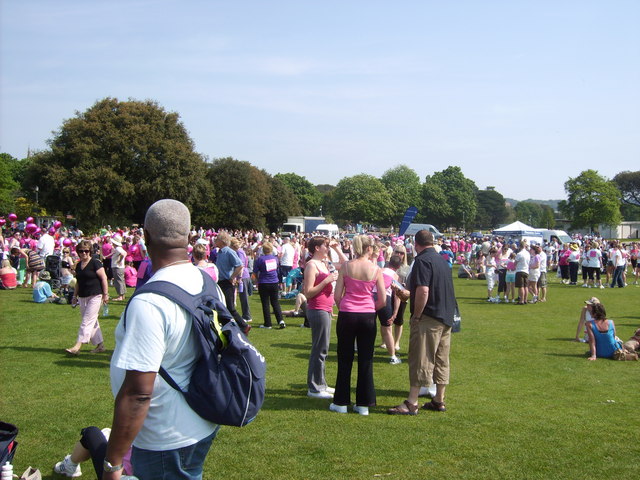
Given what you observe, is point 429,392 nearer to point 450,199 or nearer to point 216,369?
point 216,369

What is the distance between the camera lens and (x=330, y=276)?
23.4 ft

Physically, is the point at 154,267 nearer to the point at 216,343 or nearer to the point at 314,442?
the point at 216,343

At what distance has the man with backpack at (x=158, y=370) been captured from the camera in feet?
7.33

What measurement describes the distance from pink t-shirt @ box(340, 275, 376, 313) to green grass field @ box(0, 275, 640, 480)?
1228mm

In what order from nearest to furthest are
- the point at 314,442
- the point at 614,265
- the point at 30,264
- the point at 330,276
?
the point at 314,442 < the point at 330,276 < the point at 30,264 < the point at 614,265

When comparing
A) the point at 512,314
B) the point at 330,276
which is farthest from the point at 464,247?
the point at 330,276

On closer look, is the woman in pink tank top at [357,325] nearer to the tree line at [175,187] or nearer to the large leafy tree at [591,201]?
the tree line at [175,187]

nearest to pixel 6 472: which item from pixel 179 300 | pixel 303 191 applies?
pixel 179 300

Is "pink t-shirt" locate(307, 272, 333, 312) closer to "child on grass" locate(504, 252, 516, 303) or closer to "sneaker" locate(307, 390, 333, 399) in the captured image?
"sneaker" locate(307, 390, 333, 399)

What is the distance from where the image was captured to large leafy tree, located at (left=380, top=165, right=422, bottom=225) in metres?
103

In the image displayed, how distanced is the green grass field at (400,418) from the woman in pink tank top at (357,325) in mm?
243

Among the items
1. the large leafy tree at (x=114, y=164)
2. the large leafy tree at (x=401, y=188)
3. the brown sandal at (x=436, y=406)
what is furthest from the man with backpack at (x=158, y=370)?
the large leafy tree at (x=401, y=188)

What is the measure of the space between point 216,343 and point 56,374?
6643 millimetres

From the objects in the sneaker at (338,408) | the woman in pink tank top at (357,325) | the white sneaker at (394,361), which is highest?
the woman in pink tank top at (357,325)
